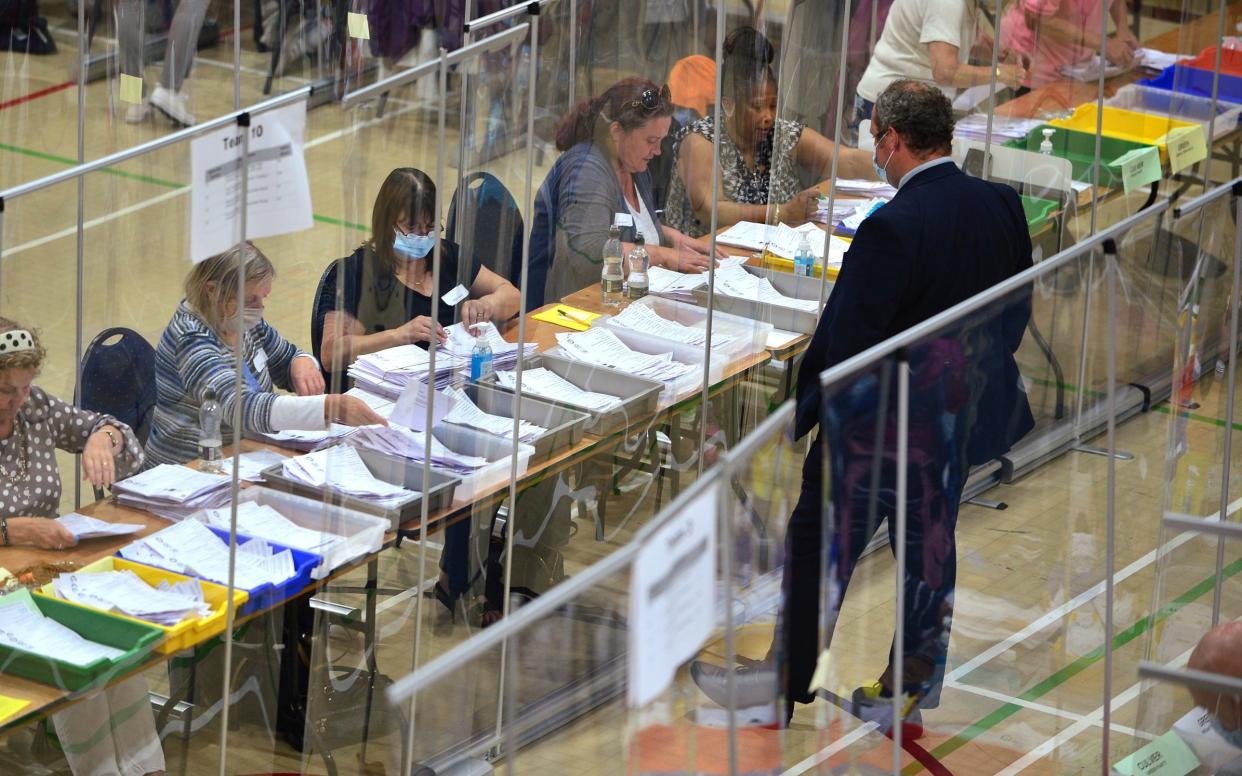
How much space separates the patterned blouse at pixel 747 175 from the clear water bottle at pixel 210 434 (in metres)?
1.47

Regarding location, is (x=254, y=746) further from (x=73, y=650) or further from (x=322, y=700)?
(x=73, y=650)

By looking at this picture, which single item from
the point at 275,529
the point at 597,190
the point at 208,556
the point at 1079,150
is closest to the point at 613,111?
the point at 597,190

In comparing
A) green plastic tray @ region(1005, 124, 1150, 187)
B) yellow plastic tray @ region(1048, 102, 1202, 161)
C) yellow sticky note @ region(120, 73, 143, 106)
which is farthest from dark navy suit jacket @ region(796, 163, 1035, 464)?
yellow plastic tray @ region(1048, 102, 1202, 161)

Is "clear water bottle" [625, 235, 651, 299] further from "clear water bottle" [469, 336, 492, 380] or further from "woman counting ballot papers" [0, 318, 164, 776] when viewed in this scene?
"woman counting ballot papers" [0, 318, 164, 776]

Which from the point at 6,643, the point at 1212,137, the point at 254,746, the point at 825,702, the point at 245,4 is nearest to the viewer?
Answer: the point at 825,702

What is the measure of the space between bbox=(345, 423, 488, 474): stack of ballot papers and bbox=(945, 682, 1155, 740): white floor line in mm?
1265

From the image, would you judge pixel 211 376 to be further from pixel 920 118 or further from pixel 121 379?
pixel 920 118

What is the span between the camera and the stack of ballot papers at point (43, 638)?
11.2ft

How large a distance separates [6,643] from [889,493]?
1.73 m

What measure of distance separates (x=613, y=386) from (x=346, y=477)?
1036 millimetres

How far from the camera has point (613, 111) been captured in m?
4.79

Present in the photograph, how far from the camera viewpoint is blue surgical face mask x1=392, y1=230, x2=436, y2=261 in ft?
12.0

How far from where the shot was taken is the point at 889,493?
2.93 meters

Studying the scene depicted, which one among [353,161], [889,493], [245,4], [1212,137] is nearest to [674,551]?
[889,493]
